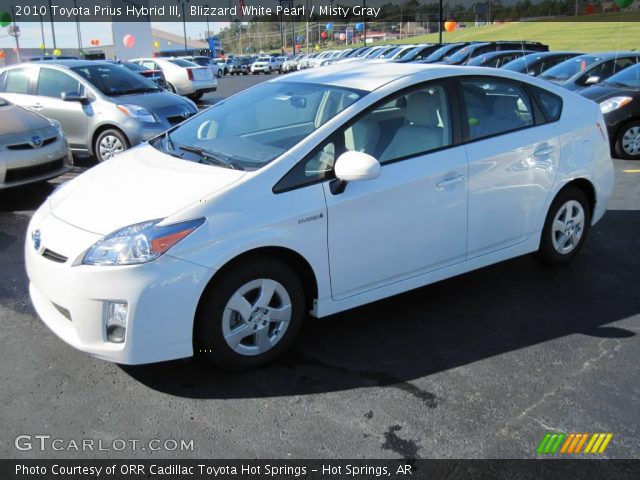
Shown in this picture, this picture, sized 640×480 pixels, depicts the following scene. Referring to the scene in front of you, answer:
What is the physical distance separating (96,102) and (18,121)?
1.87 m

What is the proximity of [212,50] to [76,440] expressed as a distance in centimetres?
7761

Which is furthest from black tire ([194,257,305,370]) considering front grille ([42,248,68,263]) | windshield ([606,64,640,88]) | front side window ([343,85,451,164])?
windshield ([606,64,640,88])

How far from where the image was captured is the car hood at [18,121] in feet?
23.1

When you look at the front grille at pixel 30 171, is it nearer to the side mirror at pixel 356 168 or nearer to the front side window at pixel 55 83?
the front side window at pixel 55 83

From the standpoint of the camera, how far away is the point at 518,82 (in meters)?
4.56

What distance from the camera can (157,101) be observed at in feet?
30.9

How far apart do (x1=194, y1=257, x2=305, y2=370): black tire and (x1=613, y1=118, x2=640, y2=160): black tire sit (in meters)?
7.73

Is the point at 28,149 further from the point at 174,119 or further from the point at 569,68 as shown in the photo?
the point at 569,68

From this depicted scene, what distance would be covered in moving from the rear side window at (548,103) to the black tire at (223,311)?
240 cm

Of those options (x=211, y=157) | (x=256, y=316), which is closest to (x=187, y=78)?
(x=211, y=157)

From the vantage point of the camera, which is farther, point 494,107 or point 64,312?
point 494,107

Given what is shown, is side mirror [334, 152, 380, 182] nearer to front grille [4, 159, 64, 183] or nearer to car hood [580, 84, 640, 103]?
front grille [4, 159, 64, 183]
